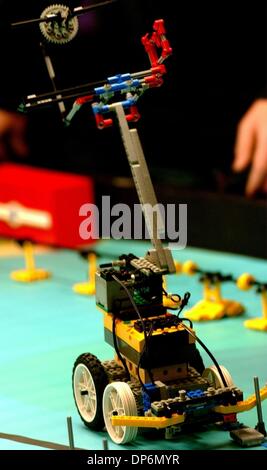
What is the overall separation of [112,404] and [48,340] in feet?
7.90

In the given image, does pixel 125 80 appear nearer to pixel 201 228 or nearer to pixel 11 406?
pixel 11 406

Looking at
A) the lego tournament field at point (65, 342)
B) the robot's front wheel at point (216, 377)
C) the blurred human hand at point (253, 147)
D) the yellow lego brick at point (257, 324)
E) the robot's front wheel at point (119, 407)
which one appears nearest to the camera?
the robot's front wheel at point (119, 407)

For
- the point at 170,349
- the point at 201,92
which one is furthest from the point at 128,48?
the point at 170,349

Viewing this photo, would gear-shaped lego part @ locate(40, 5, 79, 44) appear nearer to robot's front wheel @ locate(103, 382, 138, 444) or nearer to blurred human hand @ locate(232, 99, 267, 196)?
robot's front wheel @ locate(103, 382, 138, 444)

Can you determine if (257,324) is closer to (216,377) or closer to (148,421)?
(216,377)

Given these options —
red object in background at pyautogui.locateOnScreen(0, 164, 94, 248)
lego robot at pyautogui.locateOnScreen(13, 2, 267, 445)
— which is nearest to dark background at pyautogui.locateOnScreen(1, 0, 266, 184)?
red object in background at pyautogui.locateOnScreen(0, 164, 94, 248)

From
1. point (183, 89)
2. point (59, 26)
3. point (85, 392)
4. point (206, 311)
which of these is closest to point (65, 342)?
point (206, 311)

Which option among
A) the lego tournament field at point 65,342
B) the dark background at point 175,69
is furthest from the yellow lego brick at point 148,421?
the dark background at point 175,69

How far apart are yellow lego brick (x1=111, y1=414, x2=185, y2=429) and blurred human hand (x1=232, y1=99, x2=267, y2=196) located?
5.38 metres

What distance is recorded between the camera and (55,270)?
1170 cm

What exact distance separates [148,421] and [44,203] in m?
6.03

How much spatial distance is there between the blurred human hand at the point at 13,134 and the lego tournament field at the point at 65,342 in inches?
50.6

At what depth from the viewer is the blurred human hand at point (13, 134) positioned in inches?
517

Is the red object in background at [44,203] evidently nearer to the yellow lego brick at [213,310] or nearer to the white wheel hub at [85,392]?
the yellow lego brick at [213,310]
